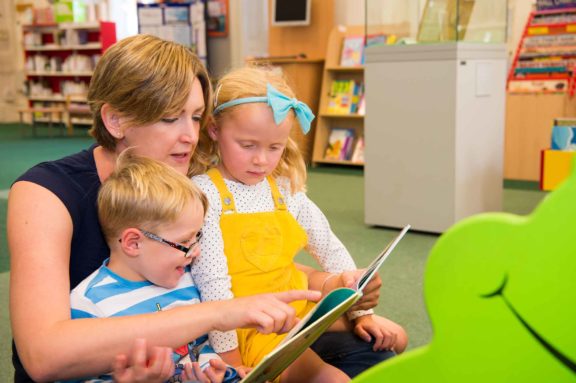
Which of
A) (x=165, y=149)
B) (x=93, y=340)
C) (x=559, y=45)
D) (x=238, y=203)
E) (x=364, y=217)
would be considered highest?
(x=559, y=45)

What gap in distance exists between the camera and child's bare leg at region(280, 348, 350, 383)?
1.37 metres

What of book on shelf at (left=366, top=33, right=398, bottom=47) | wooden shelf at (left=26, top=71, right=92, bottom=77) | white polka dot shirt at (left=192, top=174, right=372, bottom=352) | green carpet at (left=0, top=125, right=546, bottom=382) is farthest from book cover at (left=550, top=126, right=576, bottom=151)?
wooden shelf at (left=26, top=71, right=92, bottom=77)

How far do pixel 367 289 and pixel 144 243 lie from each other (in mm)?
466

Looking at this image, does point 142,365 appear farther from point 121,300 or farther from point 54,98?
point 54,98

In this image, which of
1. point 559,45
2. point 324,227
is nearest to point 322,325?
point 324,227

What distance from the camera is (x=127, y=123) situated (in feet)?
4.42

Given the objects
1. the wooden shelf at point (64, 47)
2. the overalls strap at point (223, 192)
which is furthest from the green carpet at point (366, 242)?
the wooden shelf at point (64, 47)

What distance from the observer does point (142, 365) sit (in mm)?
986

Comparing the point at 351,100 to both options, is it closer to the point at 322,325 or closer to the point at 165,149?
the point at 165,149

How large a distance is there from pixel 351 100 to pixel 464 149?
2.86 meters

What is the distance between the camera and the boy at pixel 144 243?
4.04 feet

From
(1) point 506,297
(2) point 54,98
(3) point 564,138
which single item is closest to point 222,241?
(1) point 506,297

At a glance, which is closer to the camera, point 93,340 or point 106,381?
point 93,340

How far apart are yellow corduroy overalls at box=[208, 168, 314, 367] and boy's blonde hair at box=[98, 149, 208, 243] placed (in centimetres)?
23
